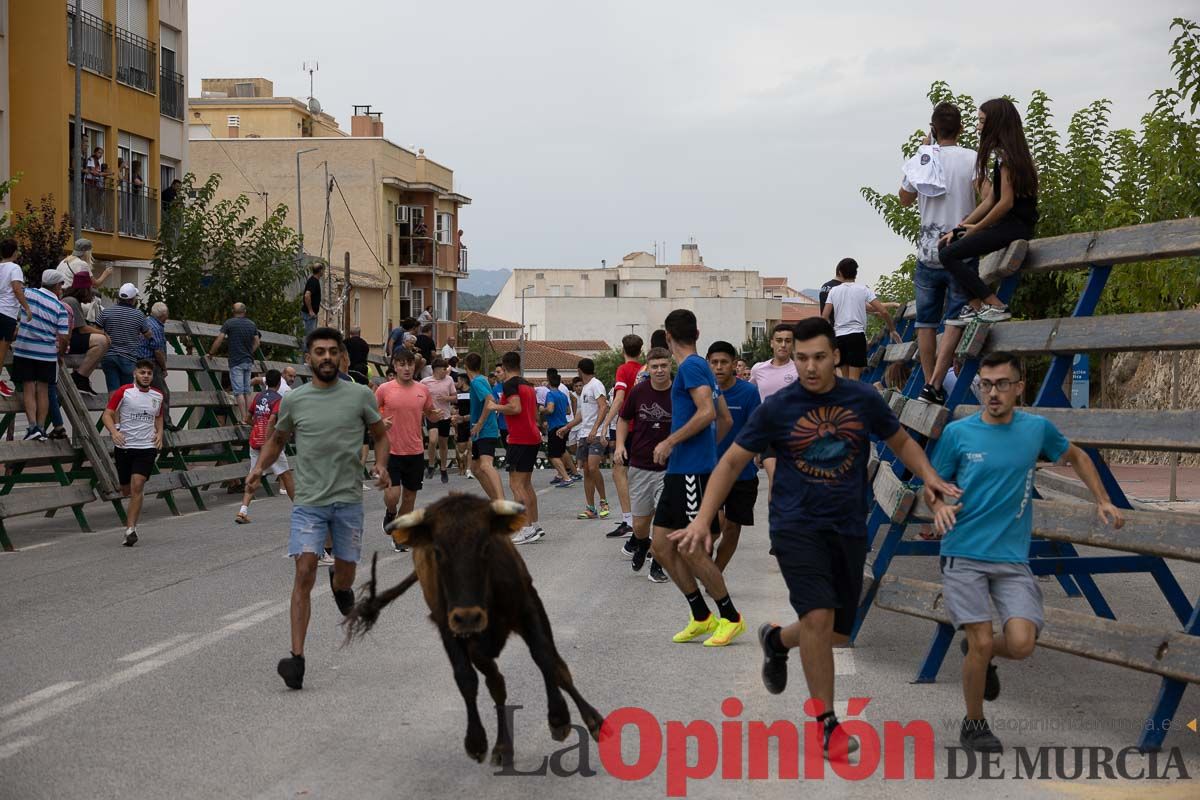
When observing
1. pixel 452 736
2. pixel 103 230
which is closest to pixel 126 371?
pixel 452 736

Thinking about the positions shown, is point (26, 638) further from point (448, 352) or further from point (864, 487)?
point (448, 352)

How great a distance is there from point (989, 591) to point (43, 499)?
41.0 ft

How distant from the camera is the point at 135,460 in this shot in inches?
656

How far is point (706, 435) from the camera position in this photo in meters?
10.9

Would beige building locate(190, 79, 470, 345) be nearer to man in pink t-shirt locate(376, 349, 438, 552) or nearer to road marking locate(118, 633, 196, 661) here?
man in pink t-shirt locate(376, 349, 438, 552)

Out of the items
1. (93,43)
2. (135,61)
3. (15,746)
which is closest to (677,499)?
(15,746)

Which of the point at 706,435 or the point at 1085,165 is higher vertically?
A: the point at 1085,165

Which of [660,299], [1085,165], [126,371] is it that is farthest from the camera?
[660,299]

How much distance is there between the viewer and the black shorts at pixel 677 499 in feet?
34.9

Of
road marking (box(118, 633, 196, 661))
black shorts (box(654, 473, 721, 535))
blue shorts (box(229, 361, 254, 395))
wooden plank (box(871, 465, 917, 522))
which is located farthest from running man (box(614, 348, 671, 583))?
blue shorts (box(229, 361, 254, 395))

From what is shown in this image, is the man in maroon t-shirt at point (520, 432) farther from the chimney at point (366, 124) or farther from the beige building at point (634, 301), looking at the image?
the beige building at point (634, 301)

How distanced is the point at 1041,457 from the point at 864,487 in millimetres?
1035

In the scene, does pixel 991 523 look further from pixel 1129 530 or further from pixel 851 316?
pixel 851 316

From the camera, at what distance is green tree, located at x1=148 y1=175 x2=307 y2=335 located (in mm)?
31812
